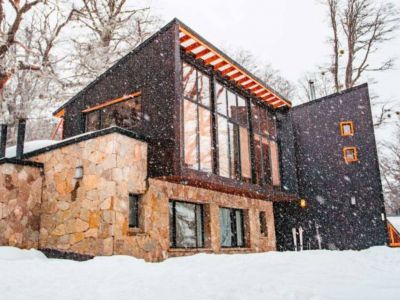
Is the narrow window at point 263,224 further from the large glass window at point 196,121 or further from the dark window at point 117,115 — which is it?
the dark window at point 117,115

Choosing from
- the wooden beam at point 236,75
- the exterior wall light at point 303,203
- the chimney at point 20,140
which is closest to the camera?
the chimney at point 20,140

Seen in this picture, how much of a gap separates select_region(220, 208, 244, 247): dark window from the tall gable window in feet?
13.4

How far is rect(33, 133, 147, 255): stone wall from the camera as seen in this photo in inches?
309

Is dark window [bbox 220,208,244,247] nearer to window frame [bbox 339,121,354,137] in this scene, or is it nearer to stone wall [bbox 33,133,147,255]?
stone wall [bbox 33,133,147,255]

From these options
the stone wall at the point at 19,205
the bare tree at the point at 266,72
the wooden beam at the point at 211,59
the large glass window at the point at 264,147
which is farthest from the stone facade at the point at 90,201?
the bare tree at the point at 266,72

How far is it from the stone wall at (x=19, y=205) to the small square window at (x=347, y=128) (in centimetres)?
1122

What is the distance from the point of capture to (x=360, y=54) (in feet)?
63.0

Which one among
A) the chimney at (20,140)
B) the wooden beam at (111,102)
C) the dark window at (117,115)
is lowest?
the chimney at (20,140)

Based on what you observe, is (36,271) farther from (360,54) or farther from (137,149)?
(360,54)

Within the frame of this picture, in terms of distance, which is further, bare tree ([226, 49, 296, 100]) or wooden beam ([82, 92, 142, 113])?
bare tree ([226, 49, 296, 100])

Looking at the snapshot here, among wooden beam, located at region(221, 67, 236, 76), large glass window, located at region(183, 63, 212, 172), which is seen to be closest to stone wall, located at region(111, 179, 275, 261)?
large glass window, located at region(183, 63, 212, 172)

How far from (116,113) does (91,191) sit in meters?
2.89

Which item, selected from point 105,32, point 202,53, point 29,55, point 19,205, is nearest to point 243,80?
point 202,53

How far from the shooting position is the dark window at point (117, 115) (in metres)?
9.87
